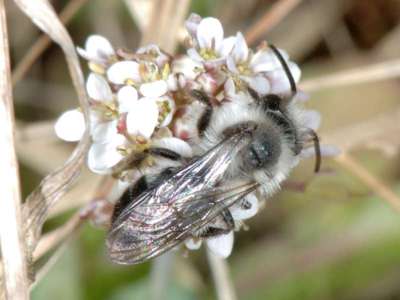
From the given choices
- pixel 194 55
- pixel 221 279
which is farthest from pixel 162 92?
pixel 221 279

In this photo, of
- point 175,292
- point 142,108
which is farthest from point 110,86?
point 175,292

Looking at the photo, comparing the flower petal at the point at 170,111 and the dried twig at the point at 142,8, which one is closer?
the flower petal at the point at 170,111

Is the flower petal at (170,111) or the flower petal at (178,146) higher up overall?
the flower petal at (170,111)

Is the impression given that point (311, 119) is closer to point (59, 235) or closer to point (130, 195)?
point (130, 195)

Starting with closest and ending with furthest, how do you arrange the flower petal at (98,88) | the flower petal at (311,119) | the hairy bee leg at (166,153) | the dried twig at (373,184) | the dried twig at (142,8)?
the hairy bee leg at (166,153)
the flower petal at (98,88)
the flower petal at (311,119)
the dried twig at (373,184)
the dried twig at (142,8)

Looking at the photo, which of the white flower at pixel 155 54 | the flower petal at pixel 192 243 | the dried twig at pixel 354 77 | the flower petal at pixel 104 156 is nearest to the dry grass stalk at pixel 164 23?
the dried twig at pixel 354 77

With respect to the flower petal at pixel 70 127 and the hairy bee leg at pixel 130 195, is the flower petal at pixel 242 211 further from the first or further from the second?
the flower petal at pixel 70 127

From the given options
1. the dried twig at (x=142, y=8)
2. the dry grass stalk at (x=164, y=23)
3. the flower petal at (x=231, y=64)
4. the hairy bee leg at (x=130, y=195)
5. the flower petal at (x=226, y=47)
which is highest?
the dried twig at (x=142, y=8)
